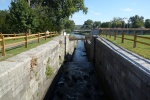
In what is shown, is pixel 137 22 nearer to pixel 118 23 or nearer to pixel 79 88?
pixel 118 23

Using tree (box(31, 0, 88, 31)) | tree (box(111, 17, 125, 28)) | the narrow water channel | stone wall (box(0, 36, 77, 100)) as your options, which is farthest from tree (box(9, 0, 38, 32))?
tree (box(111, 17, 125, 28))

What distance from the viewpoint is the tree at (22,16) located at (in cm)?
2736

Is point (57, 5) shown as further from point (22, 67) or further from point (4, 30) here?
point (22, 67)

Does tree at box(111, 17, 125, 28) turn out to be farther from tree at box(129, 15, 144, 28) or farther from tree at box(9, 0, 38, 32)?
tree at box(9, 0, 38, 32)

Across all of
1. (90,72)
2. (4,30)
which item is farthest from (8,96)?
(4,30)

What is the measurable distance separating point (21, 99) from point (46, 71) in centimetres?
548

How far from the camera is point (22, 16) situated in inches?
1077

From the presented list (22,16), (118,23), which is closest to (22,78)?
(22,16)

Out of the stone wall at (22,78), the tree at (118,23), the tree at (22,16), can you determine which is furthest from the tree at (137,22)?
the stone wall at (22,78)

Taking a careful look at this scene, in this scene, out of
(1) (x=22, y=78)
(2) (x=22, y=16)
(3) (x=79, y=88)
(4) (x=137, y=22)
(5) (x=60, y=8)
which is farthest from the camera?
(4) (x=137, y=22)

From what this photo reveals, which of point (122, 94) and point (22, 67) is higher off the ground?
point (22, 67)

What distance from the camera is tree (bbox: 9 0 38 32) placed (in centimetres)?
2736

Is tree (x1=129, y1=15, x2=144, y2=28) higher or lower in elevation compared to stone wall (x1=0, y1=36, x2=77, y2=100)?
higher

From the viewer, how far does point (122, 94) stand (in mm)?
9648
